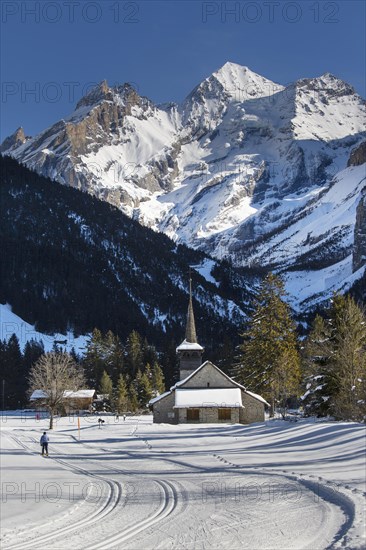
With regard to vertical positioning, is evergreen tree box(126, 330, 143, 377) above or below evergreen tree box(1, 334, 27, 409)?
above

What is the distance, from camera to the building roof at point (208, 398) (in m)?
50.7

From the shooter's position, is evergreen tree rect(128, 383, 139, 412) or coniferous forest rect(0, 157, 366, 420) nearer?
coniferous forest rect(0, 157, 366, 420)

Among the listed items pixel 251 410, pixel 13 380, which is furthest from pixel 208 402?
pixel 13 380

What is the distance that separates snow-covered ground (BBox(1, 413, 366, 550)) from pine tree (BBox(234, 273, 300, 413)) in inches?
686

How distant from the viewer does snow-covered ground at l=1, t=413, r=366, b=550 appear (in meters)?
11.8

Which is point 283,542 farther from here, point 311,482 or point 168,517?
point 311,482

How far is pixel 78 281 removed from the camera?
172125 millimetres

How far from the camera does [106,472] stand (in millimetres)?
21906

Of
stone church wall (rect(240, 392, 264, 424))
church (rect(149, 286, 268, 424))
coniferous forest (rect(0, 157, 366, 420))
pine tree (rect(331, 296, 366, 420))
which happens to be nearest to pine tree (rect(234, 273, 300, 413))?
coniferous forest (rect(0, 157, 366, 420))

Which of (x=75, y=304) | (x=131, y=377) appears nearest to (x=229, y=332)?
(x=75, y=304)

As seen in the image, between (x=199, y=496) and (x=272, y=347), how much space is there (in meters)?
31.9

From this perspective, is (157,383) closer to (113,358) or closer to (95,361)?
(113,358)

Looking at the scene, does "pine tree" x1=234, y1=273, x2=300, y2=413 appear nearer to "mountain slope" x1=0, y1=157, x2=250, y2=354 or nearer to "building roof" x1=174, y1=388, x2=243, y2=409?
"building roof" x1=174, y1=388, x2=243, y2=409

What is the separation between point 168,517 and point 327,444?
10.8m
